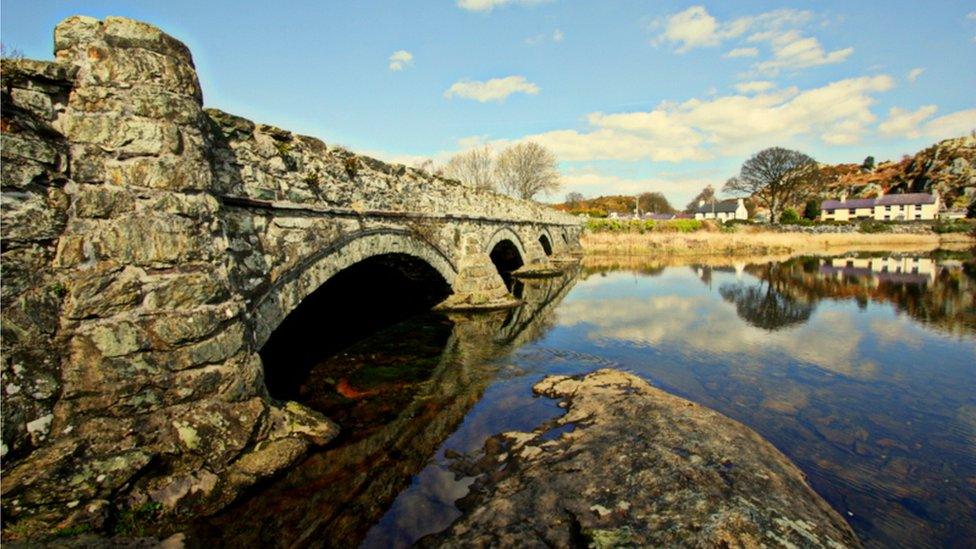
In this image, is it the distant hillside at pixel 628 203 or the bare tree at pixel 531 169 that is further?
the distant hillside at pixel 628 203

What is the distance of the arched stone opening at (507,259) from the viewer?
2122 centimetres

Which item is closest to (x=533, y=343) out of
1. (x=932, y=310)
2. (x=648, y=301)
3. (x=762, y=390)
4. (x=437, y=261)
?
(x=437, y=261)

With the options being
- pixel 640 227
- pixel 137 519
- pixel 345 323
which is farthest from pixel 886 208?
pixel 137 519

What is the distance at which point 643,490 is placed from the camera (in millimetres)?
3928

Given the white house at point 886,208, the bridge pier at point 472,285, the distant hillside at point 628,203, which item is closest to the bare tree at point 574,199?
the distant hillside at point 628,203

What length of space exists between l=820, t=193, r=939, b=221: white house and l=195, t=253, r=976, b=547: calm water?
67694mm

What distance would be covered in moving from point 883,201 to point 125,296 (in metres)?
95.4

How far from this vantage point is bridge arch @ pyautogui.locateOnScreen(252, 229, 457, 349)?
18.6 feet

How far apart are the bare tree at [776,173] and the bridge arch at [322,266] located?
6665 centimetres

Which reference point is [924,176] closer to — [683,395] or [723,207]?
[723,207]

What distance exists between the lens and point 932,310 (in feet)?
45.7

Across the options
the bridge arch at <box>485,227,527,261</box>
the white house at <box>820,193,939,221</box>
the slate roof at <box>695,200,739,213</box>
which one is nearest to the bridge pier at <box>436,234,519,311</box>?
the bridge arch at <box>485,227,527,261</box>

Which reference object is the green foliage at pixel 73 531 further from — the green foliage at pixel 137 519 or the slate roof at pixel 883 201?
the slate roof at pixel 883 201

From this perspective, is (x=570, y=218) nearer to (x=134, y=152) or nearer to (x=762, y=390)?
(x=762, y=390)
